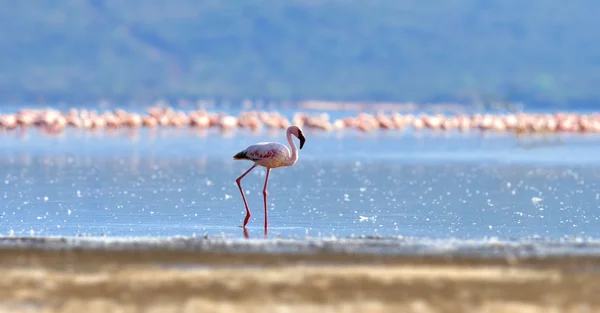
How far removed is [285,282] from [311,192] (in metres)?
7.61

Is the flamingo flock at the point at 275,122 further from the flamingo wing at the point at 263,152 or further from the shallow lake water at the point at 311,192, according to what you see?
the flamingo wing at the point at 263,152

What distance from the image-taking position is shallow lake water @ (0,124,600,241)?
1234 centimetres

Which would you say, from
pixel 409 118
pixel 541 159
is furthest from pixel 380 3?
pixel 541 159

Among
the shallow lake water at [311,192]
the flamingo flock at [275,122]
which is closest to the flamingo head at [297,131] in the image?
the shallow lake water at [311,192]

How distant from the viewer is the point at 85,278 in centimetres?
877

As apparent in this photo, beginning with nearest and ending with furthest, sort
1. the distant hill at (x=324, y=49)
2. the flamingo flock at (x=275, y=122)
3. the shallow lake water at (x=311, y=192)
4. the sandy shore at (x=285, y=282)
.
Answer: the sandy shore at (x=285, y=282) → the shallow lake water at (x=311, y=192) → the flamingo flock at (x=275, y=122) → the distant hill at (x=324, y=49)

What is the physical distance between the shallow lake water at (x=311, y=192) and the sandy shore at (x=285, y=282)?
1.89 m

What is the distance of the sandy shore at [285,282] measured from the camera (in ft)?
25.9

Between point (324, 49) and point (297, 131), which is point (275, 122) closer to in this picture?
point (297, 131)

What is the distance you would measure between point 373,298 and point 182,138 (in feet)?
81.3

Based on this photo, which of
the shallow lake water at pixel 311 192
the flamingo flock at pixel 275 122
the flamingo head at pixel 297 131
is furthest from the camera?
the flamingo flock at pixel 275 122

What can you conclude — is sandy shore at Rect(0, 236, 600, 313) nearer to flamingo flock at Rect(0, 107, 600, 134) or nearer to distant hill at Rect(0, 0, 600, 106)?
flamingo flock at Rect(0, 107, 600, 134)

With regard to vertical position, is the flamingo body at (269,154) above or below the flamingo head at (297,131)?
below

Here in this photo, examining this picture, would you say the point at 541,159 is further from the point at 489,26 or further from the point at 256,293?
the point at 489,26
